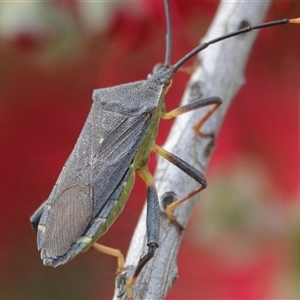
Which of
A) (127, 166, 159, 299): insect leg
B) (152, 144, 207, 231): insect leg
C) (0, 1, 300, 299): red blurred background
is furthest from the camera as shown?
(0, 1, 300, 299): red blurred background

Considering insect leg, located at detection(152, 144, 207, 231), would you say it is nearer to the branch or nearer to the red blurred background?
the branch

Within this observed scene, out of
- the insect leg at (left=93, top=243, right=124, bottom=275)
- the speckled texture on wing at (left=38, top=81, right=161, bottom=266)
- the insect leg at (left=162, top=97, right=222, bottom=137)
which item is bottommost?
the insect leg at (left=93, top=243, right=124, bottom=275)

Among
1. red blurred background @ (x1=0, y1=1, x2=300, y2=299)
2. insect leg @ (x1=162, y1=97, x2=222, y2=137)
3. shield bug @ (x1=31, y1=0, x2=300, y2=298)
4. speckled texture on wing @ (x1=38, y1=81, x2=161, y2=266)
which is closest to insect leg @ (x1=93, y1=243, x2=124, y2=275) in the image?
shield bug @ (x1=31, y1=0, x2=300, y2=298)

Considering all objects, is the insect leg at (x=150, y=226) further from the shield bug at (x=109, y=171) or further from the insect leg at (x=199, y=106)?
the insect leg at (x=199, y=106)

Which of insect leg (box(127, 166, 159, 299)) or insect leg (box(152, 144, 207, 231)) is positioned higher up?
insect leg (box(152, 144, 207, 231))

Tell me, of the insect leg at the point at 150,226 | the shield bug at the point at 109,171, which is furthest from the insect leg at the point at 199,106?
the insect leg at the point at 150,226

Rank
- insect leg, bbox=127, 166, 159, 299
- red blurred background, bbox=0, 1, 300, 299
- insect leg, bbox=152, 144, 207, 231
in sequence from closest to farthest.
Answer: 1. insect leg, bbox=127, 166, 159, 299
2. insect leg, bbox=152, 144, 207, 231
3. red blurred background, bbox=0, 1, 300, 299

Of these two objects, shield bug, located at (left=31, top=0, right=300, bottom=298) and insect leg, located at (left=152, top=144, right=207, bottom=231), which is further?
insect leg, located at (left=152, top=144, right=207, bottom=231)

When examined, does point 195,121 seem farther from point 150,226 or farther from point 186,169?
point 150,226
